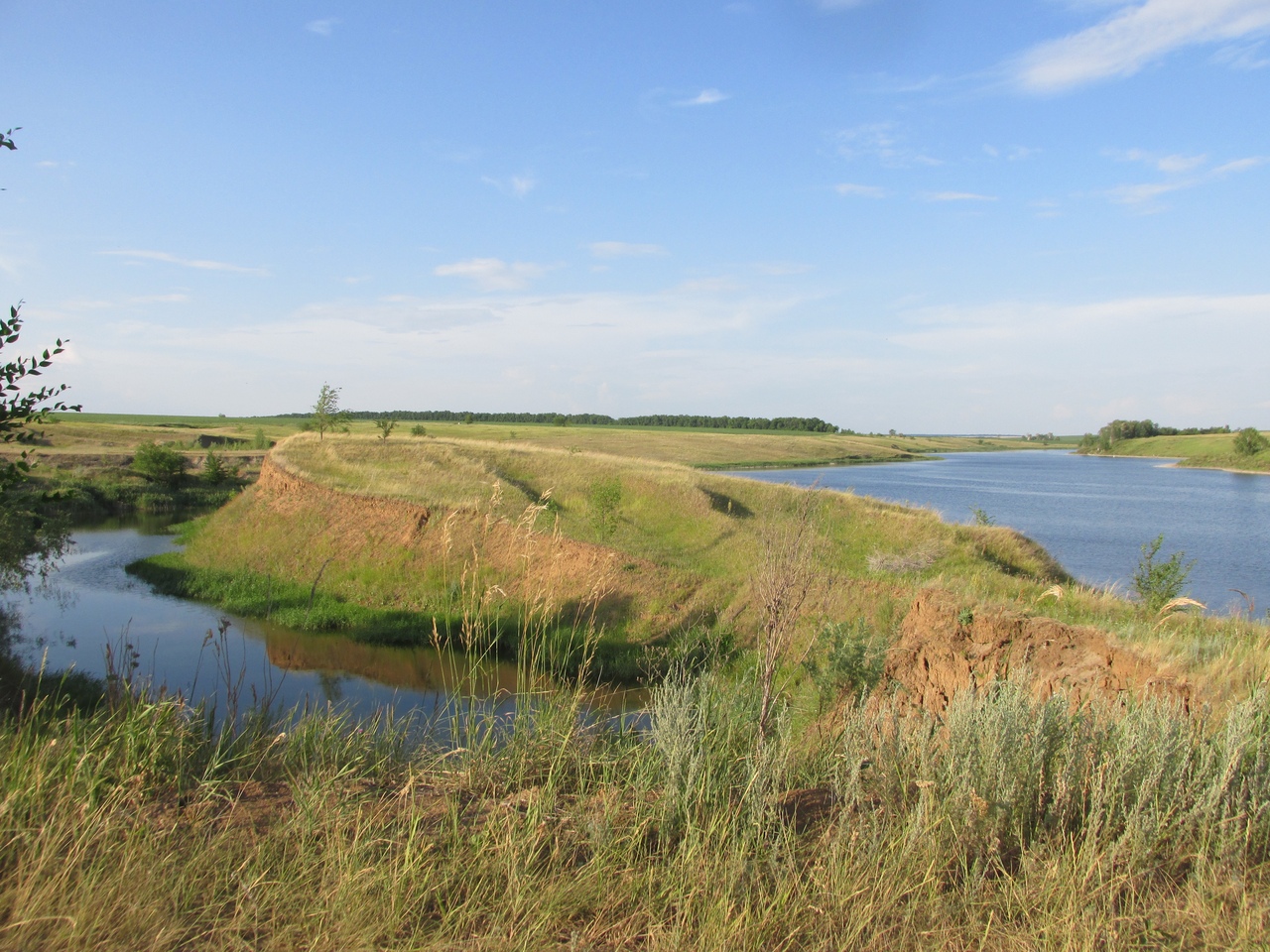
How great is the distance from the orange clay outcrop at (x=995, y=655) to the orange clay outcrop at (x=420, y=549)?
750 cm

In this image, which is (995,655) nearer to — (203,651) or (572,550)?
(572,550)

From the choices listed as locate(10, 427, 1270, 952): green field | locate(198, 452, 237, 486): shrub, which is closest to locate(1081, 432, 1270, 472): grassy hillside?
locate(10, 427, 1270, 952): green field

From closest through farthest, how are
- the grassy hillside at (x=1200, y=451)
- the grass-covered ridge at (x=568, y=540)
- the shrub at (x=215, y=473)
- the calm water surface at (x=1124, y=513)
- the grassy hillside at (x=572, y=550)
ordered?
the grassy hillside at (x=572, y=550)
the grass-covered ridge at (x=568, y=540)
the calm water surface at (x=1124, y=513)
the shrub at (x=215, y=473)
the grassy hillside at (x=1200, y=451)

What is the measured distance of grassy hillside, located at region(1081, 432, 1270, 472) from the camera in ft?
269

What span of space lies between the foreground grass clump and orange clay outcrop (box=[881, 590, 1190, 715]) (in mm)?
2958

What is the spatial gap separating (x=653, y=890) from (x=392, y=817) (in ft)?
4.84

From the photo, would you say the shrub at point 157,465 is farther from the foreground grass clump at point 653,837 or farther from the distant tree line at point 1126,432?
the distant tree line at point 1126,432

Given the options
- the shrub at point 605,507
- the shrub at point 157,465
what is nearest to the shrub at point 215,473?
the shrub at point 157,465

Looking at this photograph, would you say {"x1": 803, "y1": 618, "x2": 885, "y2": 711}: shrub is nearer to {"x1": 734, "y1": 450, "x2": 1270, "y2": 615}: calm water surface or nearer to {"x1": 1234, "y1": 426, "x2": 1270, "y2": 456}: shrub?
{"x1": 734, "y1": 450, "x2": 1270, "y2": 615}: calm water surface

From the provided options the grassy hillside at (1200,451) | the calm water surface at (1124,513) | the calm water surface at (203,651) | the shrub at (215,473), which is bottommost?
the calm water surface at (203,651)

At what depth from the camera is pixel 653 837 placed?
3963 millimetres

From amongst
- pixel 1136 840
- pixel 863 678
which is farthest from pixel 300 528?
pixel 1136 840

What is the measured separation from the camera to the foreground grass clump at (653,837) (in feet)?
10.4

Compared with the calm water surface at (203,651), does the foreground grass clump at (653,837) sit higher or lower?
higher
